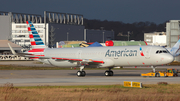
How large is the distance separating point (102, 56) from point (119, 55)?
9.60 feet

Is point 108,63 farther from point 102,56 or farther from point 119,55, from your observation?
point 119,55

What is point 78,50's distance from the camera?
4819 centimetres

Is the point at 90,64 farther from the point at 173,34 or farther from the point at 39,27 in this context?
the point at 39,27

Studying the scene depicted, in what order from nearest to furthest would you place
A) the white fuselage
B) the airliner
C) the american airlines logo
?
the white fuselage
the airliner
the american airlines logo

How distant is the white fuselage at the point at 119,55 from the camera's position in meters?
41.2

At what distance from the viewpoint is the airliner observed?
4150cm

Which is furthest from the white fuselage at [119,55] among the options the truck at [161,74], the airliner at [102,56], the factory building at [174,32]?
the factory building at [174,32]

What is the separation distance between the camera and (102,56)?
147 ft

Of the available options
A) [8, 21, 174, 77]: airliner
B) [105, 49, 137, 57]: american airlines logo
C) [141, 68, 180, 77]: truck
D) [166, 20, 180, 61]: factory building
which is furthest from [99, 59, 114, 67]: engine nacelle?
[166, 20, 180, 61]: factory building

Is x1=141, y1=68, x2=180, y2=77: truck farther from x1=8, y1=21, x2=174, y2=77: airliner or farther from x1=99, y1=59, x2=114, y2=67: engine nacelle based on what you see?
x1=99, y1=59, x2=114, y2=67: engine nacelle

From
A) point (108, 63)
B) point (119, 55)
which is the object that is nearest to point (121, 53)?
point (119, 55)

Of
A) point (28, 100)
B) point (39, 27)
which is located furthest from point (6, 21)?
point (28, 100)

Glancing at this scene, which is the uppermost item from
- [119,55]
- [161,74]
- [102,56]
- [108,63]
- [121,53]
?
[121,53]

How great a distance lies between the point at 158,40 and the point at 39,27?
78.2m
